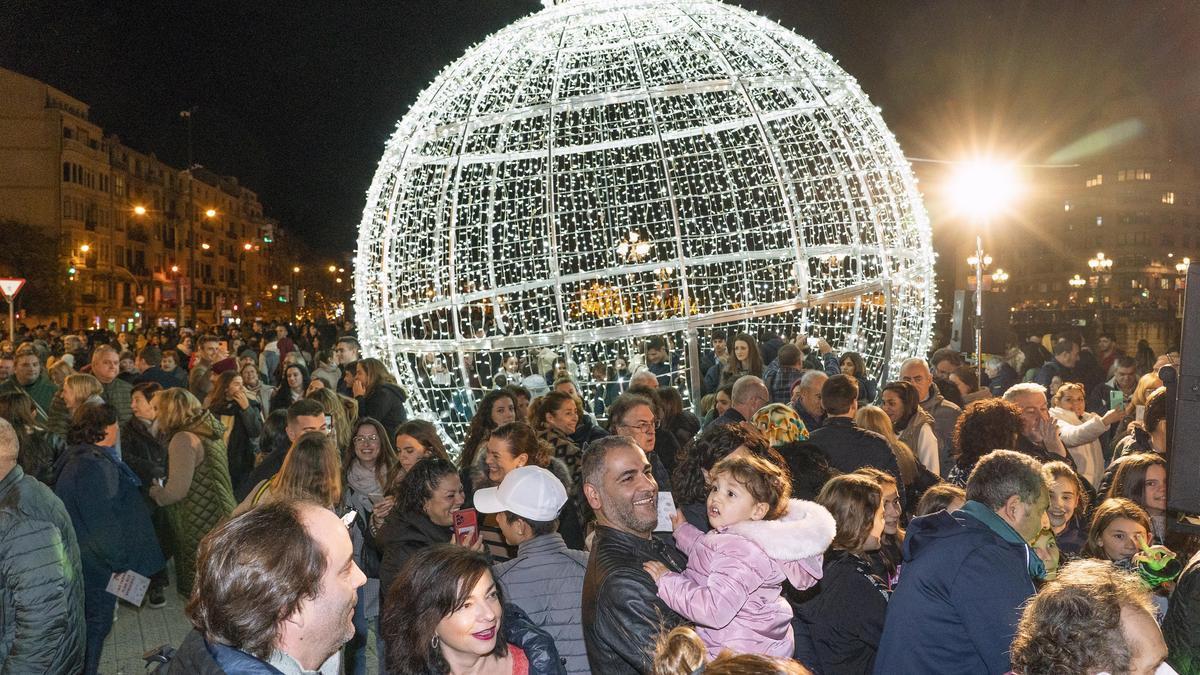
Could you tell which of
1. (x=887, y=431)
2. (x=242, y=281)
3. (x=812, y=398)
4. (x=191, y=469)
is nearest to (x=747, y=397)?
(x=812, y=398)

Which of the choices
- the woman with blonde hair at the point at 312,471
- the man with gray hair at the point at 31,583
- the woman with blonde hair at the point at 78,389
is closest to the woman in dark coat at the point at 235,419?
the woman with blonde hair at the point at 78,389

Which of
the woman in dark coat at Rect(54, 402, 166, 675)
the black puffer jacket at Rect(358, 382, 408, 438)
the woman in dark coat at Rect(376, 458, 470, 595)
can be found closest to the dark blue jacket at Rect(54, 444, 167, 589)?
the woman in dark coat at Rect(54, 402, 166, 675)

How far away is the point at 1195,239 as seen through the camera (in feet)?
398

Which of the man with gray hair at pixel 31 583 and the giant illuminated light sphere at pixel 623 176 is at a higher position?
the giant illuminated light sphere at pixel 623 176

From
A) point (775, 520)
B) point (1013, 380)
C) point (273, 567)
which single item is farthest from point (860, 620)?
point (1013, 380)

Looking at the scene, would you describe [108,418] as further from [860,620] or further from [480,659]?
[860,620]

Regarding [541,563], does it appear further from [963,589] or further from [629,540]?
[963,589]

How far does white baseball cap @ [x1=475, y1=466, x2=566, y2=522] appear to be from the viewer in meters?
3.89

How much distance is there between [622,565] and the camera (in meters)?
3.30

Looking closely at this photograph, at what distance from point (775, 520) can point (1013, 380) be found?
9757mm

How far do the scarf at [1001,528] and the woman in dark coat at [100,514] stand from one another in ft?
16.1

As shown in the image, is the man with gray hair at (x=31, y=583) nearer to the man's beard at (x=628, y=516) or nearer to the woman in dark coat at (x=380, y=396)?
the man's beard at (x=628, y=516)

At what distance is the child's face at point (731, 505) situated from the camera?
11.3 ft

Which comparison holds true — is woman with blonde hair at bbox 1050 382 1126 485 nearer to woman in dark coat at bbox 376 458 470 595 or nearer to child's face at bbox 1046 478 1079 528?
child's face at bbox 1046 478 1079 528
